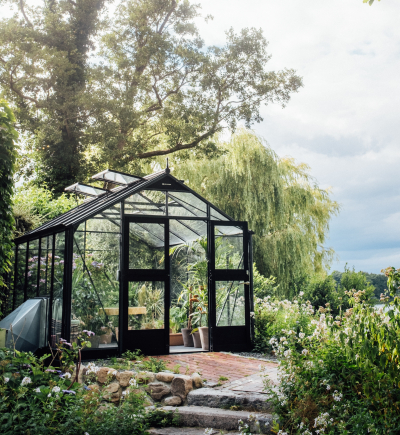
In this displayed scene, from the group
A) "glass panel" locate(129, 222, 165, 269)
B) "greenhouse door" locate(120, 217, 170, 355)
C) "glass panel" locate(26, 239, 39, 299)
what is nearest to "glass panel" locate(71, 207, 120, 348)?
"greenhouse door" locate(120, 217, 170, 355)

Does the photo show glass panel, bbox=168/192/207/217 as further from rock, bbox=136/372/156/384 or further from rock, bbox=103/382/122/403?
rock, bbox=103/382/122/403

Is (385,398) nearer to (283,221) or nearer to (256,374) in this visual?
(256,374)

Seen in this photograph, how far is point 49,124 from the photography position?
13016 mm

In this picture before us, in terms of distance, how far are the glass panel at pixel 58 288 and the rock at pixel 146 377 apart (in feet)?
5.86

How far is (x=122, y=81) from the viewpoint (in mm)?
14500

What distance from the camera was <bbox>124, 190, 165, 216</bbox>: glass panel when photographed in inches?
300

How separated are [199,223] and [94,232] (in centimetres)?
211

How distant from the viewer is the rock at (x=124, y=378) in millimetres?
5301

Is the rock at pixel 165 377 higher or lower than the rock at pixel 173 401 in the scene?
higher

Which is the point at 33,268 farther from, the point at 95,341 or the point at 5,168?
the point at 5,168

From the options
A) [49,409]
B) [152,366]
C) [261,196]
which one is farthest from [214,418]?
[261,196]

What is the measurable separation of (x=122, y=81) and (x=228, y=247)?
8599mm

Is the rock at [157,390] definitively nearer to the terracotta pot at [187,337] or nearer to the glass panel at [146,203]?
the glass panel at [146,203]

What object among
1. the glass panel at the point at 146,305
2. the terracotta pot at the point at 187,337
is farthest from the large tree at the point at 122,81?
the glass panel at the point at 146,305
